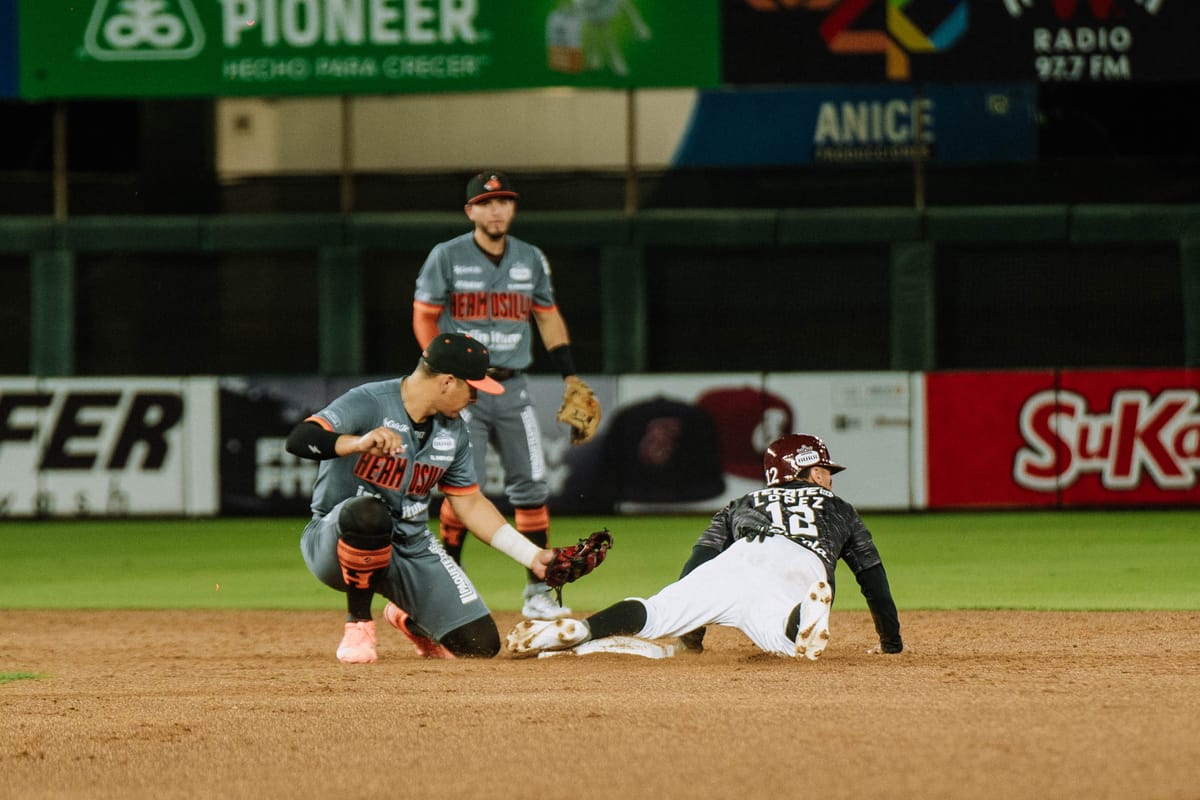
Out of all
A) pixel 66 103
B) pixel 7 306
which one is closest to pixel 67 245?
pixel 7 306

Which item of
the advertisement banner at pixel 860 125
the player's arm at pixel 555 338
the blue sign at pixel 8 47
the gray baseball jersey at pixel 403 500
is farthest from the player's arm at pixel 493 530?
the advertisement banner at pixel 860 125

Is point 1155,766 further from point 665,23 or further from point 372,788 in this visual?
point 665,23

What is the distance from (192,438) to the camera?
15.2 m

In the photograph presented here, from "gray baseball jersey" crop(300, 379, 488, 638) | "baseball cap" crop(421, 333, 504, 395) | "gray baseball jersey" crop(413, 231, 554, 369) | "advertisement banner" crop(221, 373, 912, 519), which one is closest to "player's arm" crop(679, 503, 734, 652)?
"gray baseball jersey" crop(300, 379, 488, 638)

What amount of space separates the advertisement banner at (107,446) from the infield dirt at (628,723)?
7399 millimetres

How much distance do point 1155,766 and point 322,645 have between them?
4.44 m

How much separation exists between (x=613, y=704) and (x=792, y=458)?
5.47 ft

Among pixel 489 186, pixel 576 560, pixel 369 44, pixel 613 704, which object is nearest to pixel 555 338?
pixel 489 186

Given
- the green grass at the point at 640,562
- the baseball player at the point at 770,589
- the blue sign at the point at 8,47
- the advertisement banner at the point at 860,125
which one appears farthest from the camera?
the advertisement banner at the point at 860,125

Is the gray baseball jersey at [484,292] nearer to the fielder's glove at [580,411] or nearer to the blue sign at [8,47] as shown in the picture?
the fielder's glove at [580,411]

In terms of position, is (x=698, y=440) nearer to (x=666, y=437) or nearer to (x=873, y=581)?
(x=666, y=437)

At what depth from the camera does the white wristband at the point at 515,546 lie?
7.10 m

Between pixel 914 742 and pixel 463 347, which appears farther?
pixel 463 347

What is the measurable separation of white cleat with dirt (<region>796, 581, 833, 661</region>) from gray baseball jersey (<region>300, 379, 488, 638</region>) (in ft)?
4.54
